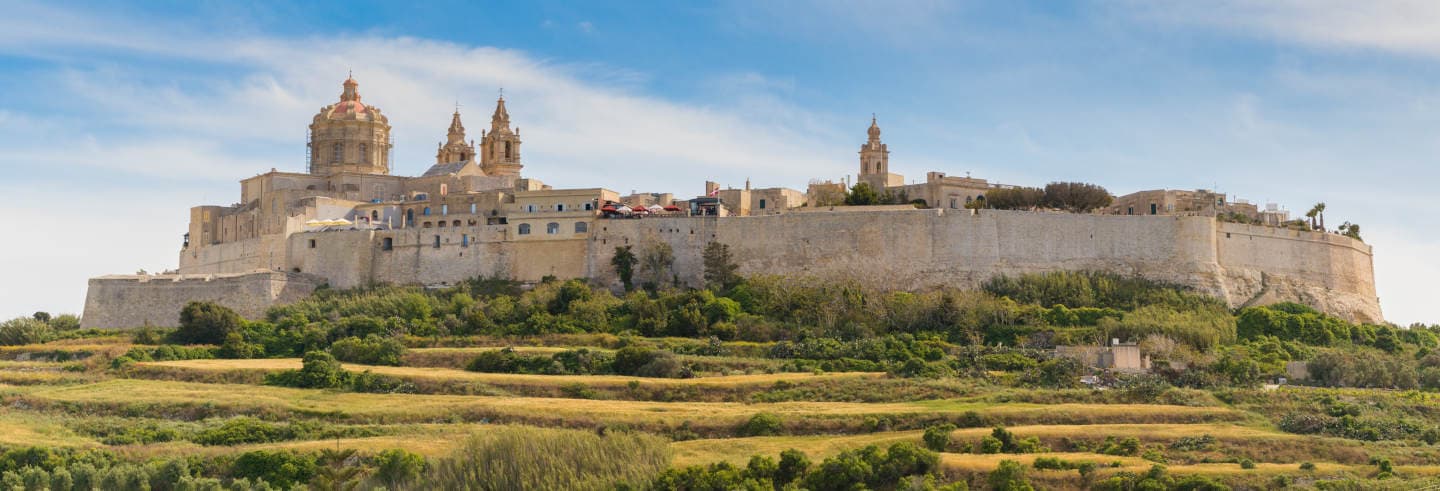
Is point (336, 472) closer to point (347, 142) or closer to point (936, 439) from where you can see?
point (936, 439)

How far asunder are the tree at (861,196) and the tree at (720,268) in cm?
530

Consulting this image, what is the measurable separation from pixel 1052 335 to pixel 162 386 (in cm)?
2339

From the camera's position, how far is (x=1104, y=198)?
60.2m

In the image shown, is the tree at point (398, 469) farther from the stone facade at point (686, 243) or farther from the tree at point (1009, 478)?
the stone facade at point (686, 243)

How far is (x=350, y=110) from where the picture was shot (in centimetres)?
6931

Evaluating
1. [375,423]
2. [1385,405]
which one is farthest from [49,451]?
[1385,405]

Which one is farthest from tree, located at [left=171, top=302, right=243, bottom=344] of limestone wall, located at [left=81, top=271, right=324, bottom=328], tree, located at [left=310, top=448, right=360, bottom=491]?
tree, located at [left=310, top=448, right=360, bottom=491]

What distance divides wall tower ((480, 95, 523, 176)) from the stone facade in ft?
12.0

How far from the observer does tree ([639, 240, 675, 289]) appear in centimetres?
5644

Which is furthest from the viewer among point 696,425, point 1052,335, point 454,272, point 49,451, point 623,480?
point 454,272

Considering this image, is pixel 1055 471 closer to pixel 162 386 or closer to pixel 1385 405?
pixel 1385 405

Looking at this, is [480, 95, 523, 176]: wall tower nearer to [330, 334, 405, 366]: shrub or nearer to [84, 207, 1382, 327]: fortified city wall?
[84, 207, 1382, 327]: fortified city wall

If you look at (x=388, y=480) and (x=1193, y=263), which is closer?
(x=388, y=480)

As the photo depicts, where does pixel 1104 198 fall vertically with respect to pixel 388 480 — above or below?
above
